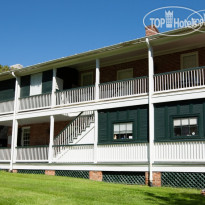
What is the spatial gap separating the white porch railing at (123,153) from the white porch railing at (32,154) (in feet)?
11.9

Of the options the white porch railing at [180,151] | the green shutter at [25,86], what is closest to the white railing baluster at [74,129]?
the green shutter at [25,86]

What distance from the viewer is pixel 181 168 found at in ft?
44.5

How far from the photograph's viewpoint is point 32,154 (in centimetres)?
1861

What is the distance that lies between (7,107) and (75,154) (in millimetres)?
6499

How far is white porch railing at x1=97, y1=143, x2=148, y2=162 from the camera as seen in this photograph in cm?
1477

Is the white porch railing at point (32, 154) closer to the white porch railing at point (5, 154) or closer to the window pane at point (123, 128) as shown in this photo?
the white porch railing at point (5, 154)

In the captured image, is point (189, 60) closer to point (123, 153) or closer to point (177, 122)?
point (177, 122)

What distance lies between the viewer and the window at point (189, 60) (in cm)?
1697

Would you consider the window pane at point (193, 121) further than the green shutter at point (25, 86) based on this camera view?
No

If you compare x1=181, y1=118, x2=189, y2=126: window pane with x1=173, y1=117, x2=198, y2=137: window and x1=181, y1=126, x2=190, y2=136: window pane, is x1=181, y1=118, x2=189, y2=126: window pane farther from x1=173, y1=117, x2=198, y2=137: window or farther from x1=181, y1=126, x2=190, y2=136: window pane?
x1=181, y1=126, x2=190, y2=136: window pane

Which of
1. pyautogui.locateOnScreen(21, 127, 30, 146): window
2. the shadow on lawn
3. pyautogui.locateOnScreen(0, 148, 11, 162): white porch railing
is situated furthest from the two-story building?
pyautogui.locateOnScreen(21, 127, 30, 146): window

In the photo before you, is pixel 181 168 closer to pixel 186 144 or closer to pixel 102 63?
pixel 186 144

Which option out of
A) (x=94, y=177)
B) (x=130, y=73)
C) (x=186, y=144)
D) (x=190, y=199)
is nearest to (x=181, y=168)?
(x=186, y=144)

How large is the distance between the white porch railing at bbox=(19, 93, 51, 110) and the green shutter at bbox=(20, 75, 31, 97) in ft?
1.54
